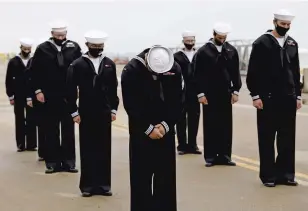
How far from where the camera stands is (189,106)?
10.8 metres

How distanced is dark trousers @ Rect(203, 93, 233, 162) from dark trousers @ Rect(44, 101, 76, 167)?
1.98 meters

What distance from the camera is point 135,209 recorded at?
6.16 meters

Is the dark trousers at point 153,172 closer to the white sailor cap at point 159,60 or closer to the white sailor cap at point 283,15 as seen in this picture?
the white sailor cap at point 159,60

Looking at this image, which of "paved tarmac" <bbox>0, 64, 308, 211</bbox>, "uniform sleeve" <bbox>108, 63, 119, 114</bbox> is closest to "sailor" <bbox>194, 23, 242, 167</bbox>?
"paved tarmac" <bbox>0, 64, 308, 211</bbox>

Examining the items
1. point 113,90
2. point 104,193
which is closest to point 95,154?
point 104,193

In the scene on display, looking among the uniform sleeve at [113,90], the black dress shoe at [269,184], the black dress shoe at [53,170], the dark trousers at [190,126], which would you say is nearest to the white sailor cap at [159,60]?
the uniform sleeve at [113,90]

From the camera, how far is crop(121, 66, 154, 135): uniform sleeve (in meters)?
5.99

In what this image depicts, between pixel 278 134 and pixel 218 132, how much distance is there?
1.61 metres

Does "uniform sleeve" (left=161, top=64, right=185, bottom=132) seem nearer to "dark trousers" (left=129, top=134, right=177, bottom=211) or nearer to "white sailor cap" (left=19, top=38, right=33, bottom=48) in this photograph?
"dark trousers" (left=129, top=134, right=177, bottom=211)

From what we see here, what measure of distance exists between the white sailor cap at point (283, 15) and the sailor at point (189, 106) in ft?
9.03

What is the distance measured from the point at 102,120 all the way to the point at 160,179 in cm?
194

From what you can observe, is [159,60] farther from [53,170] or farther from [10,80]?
[10,80]

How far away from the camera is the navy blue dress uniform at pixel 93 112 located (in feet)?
25.4

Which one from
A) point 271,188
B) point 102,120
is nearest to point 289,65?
point 271,188
